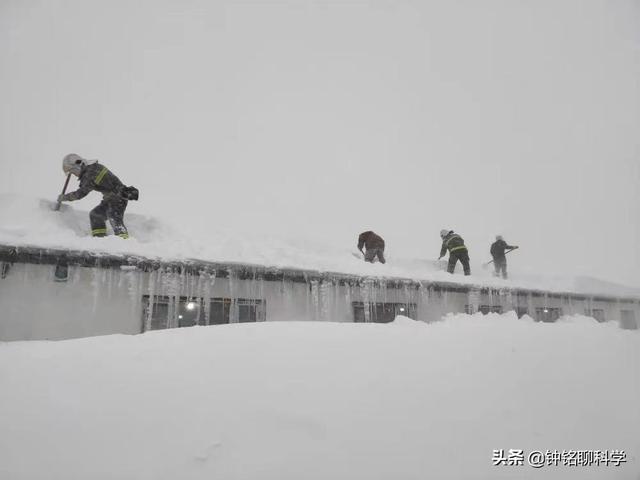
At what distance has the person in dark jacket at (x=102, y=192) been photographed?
6.06 m

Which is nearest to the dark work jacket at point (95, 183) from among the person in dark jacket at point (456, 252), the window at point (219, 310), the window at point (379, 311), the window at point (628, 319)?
the window at point (219, 310)

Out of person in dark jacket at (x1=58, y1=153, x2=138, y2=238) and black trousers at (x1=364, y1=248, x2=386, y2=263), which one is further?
black trousers at (x1=364, y1=248, x2=386, y2=263)

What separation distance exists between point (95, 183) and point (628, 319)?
48.9 feet

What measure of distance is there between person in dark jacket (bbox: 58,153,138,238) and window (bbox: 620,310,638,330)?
1395 centimetres

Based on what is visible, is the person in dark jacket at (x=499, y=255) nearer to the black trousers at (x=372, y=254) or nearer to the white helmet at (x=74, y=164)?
the black trousers at (x=372, y=254)

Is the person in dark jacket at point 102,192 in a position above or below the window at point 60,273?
above

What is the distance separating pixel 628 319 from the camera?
1146 cm

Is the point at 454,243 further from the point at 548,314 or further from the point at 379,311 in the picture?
the point at 379,311

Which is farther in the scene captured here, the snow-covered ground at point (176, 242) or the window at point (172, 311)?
the window at point (172, 311)

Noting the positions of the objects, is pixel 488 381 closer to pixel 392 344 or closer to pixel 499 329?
pixel 392 344

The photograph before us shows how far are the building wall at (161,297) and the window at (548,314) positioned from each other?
1.59m

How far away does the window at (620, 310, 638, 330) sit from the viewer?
11328 millimetres

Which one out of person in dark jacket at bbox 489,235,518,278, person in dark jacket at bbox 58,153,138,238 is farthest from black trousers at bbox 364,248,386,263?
person in dark jacket at bbox 58,153,138,238

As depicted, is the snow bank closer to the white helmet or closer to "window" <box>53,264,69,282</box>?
"window" <box>53,264,69,282</box>
